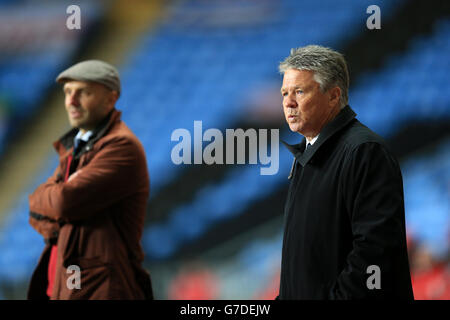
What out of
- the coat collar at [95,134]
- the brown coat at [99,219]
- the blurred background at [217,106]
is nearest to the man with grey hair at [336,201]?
the brown coat at [99,219]

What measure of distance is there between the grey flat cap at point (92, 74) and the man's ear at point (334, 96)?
1011 millimetres

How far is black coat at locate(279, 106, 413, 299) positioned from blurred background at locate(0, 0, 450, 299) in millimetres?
3083

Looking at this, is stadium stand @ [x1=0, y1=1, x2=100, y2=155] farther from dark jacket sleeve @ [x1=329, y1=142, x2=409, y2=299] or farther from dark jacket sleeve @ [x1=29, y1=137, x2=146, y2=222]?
dark jacket sleeve @ [x1=329, y1=142, x2=409, y2=299]

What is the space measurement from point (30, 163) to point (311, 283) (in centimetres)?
445

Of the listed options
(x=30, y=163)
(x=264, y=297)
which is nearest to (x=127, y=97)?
(x=30, y=163)

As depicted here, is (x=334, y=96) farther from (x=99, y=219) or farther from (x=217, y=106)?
(x=217, y=106)

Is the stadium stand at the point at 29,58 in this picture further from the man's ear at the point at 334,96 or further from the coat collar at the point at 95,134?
the man's ear at the point at 334,96

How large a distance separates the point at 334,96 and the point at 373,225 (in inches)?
15.0

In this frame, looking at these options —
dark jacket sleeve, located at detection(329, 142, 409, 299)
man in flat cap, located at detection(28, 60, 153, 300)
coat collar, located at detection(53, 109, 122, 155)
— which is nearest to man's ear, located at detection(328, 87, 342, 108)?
dark jacket sleeve, located at detection(329, 142, 409, 299)

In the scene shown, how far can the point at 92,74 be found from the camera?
7.08ft

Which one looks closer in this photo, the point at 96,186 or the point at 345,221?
the point at 345,221

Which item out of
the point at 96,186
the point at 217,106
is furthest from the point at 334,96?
the point at 217,106

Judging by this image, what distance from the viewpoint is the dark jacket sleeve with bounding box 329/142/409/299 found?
1252mm
